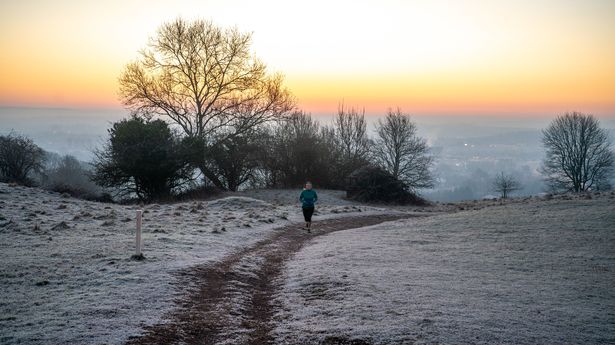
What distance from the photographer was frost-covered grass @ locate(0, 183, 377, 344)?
7805 mm

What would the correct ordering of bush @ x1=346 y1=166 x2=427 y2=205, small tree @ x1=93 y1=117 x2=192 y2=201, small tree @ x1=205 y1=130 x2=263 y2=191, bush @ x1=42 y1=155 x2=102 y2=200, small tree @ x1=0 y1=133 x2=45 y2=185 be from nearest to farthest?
small tree @ x1=93 y1=117 x2=192 y2=201
bush @ x1=346 y1=166 x2=427 y2=205
small tree @ x1=0 y1=133 x2=45 y2=185
small tree @ x1=205 y1=130 x2=263 y2=191
bush @ x1=42 y1=155 x2=102 y2=200

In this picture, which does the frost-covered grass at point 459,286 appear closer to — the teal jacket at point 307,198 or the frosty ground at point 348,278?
the frosty ground at point 348,278

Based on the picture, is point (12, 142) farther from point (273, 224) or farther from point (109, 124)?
point (273, 224)

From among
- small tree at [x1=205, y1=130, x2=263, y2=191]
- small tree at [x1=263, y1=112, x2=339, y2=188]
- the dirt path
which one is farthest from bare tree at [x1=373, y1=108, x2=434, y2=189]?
the dirt path

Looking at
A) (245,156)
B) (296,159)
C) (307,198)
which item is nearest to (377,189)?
(296,159)

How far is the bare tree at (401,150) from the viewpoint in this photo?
6400 centimetres

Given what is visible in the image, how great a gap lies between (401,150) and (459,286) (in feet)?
183

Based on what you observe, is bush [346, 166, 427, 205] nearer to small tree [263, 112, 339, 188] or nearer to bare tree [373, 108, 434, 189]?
small tree [263, 112, 339, 188]

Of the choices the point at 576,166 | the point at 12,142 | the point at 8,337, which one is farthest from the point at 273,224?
the point at 576,166

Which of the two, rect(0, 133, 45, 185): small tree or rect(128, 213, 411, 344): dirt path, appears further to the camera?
rect(0, 133, 45, 185): small tree

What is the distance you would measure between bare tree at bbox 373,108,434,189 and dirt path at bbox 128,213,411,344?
163 ft

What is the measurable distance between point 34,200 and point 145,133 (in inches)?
601

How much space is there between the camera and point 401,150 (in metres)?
65.5

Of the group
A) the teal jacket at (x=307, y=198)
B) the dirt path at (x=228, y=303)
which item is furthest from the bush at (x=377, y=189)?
the dirt path at (x=228, y=303)
